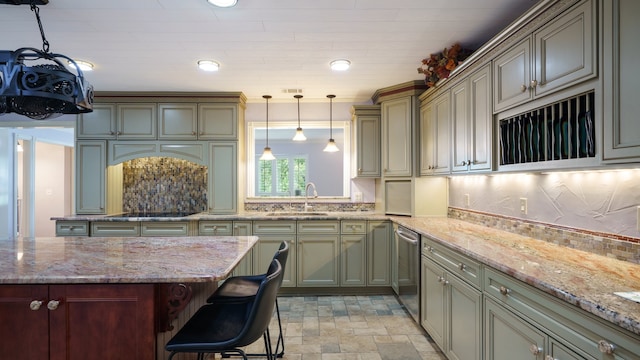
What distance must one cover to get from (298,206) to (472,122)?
2.56 meters

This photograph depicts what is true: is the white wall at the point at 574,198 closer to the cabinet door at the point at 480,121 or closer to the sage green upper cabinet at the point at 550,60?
the cabinet door at the point at 480,121

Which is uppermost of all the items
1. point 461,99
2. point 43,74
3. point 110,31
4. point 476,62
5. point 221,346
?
point 110,31

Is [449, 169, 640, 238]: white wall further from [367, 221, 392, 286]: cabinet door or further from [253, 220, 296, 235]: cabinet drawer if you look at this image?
[253, 220, 296, 235]: cabinet drawer

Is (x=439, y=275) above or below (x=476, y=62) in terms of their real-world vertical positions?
below

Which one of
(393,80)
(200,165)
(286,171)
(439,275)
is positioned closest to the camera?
(439,275)

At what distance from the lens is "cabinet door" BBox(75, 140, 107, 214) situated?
4.00 meters

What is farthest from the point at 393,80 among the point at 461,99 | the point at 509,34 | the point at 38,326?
the point at 38,326

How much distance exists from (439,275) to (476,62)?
5.19 feet

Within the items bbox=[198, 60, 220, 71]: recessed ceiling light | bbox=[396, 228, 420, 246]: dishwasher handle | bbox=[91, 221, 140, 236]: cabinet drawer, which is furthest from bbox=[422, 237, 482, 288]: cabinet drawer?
bbox=[91, 221, 140, 236]: cabinet drawer

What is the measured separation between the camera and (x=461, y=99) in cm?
272

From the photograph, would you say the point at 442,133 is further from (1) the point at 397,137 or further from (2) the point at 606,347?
(2) the point at 606,347

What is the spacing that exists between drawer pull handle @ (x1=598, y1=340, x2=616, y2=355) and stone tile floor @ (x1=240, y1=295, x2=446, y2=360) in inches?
63.1

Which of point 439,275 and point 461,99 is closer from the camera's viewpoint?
point 439,275

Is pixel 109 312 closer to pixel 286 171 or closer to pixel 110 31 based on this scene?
pixel 110 31
